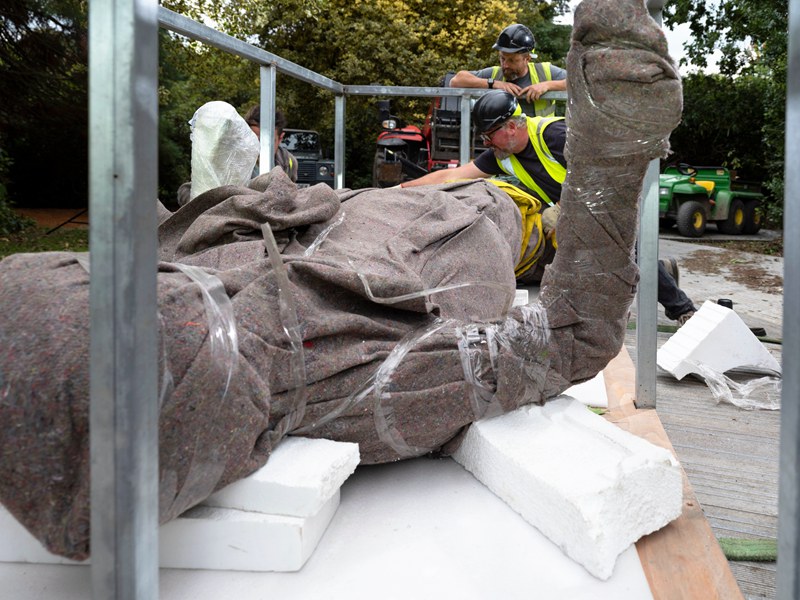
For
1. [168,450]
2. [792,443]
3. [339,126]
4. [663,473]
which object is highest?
[339,126]

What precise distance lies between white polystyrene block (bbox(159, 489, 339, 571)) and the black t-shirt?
8.96 ft

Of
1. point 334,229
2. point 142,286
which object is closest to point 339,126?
point 334,229

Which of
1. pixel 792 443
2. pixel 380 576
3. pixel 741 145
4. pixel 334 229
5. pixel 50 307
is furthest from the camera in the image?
pixel 741 145

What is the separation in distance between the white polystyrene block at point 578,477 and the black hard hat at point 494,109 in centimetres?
207

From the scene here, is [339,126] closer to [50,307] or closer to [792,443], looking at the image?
[50,307]

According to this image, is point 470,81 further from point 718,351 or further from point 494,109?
point 718,351

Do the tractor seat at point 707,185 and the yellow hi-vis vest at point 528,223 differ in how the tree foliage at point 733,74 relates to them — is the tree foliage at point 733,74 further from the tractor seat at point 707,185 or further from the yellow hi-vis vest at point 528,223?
the yellow hi-vis vest at point 528,223

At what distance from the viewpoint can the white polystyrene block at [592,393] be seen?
2672 mm

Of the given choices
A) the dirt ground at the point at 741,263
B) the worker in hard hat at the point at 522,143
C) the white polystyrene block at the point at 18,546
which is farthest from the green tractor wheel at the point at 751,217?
the white polystyrene block at the point at 18,546

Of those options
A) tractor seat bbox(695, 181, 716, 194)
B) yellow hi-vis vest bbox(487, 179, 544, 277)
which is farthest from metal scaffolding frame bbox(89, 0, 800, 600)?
tractor seat bbox(695, 181, 716, 194)

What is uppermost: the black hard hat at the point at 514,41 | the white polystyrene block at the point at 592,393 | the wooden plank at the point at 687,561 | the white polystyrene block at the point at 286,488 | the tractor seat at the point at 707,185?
the black hard hat at the point at 514,41

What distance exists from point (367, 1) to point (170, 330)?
14333 millimetres

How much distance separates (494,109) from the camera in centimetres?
372

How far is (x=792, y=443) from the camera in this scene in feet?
2.75
